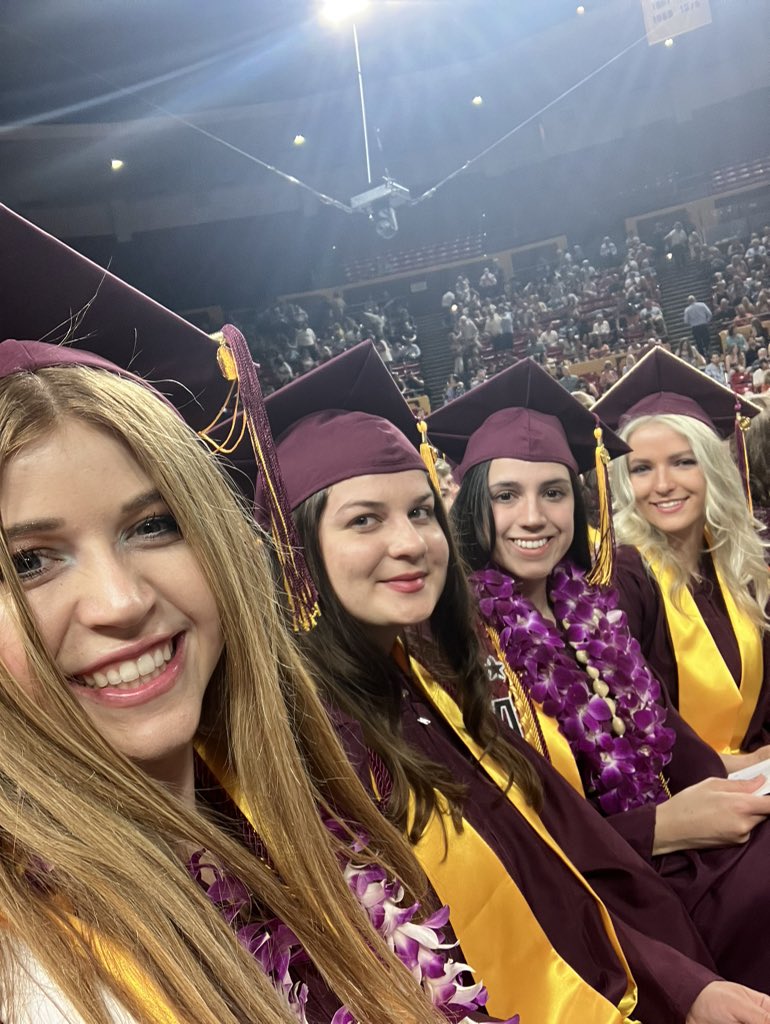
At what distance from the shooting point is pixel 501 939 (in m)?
1.60

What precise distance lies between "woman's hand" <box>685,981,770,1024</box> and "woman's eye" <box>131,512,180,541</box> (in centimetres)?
130

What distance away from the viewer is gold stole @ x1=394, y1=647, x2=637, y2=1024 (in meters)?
1.58

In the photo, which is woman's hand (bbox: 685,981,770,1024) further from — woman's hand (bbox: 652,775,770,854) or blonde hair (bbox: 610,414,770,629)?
blonde hair (bbox: 610,414,770,629)

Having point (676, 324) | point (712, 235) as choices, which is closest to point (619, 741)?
point (676, 324)

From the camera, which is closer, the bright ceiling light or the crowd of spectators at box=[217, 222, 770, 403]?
the crowd of spectators at box=[217, 222, 770, 403]

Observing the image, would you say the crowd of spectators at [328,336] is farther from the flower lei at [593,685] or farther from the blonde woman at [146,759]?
the blonde woman at [146,759]

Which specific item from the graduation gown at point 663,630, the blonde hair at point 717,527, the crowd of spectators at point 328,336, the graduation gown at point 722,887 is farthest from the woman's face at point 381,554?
the crowd of spectators at point 328,336

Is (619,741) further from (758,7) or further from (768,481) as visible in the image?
(758,7)

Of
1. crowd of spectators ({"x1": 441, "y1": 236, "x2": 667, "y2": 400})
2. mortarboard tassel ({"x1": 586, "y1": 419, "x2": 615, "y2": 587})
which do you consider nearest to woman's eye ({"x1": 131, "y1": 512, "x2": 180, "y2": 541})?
mortarboard tassel ({"x1": 586, "y1": 419, "x2": 615, "y2": 587})

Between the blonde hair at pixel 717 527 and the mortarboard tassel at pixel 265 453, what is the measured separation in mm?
1867

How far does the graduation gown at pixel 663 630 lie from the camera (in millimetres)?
3070

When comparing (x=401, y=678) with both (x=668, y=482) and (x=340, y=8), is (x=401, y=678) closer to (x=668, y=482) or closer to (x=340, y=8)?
(x=668, y=482)

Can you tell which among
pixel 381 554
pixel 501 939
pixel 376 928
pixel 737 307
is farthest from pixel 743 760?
pixel 737 307

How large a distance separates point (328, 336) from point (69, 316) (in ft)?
41.7
